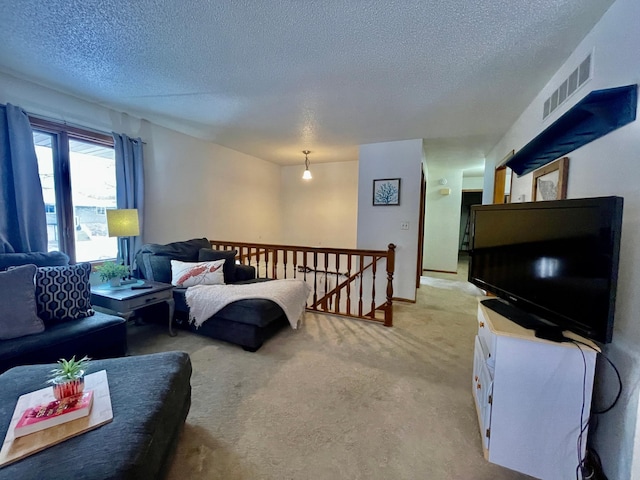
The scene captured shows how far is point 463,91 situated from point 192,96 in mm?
2547

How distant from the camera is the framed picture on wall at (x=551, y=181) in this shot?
1.84 m

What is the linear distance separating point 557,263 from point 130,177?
3.89 metres

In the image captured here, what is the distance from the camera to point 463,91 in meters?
2.42

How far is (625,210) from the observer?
1233 mm

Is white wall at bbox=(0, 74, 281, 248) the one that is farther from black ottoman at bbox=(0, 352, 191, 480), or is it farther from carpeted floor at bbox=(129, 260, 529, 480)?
black ottoman at bbox=(0, 352, 191, 480)

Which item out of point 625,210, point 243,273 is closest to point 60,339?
point 243,273

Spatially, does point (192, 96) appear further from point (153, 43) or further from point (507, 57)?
point (507, 57)

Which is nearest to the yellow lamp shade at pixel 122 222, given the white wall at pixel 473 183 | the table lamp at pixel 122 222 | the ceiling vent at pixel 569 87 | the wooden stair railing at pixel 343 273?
the table lamp at pixel 122 222

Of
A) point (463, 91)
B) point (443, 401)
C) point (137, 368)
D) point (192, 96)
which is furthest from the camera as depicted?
point (192, 96)

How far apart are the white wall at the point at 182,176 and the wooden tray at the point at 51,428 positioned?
2541mm

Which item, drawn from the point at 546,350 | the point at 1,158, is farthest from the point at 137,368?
the point at 1,158

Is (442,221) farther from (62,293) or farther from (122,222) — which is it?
(62,293)

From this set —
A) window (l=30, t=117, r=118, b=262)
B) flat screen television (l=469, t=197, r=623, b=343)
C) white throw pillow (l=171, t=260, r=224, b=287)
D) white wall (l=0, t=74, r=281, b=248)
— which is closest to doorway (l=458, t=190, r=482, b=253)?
white wall (l=0, t=74, r=281, b=248)

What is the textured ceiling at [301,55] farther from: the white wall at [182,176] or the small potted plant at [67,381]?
the small potted plant at [67,381]
